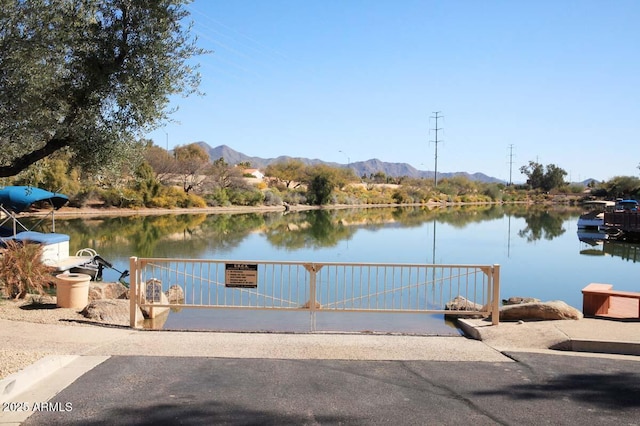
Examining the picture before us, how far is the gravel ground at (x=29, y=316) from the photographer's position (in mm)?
6858

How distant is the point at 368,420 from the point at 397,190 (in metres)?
104

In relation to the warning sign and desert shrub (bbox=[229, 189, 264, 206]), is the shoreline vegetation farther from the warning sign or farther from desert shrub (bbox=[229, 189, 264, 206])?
the warning sign

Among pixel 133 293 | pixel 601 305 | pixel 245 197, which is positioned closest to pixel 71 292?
pixel 133 293

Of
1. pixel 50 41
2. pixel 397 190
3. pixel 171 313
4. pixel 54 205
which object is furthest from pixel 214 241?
pixel 397 190

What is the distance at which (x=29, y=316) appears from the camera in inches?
397

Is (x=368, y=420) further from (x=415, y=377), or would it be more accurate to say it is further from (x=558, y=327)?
(x=558, y=327)

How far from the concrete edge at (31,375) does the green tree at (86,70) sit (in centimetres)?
352

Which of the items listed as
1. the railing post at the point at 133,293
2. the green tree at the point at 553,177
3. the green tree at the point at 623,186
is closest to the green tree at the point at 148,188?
the railing post at the point at 133,293

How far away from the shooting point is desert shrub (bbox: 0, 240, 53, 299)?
1215cm

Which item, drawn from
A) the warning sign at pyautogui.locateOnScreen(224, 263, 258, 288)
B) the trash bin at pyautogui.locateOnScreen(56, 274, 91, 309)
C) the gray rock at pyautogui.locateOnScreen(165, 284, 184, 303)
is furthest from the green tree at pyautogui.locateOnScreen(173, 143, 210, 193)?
the warning sign at pyautogui.locateOnScreen(224, 263, 258, 288)

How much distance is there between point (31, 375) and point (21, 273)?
6.82 metres

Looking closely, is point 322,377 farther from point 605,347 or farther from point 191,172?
point 191,172

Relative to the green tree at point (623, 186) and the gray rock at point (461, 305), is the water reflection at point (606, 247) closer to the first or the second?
the gray rock at point (461, 305)

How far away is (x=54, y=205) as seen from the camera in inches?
851
